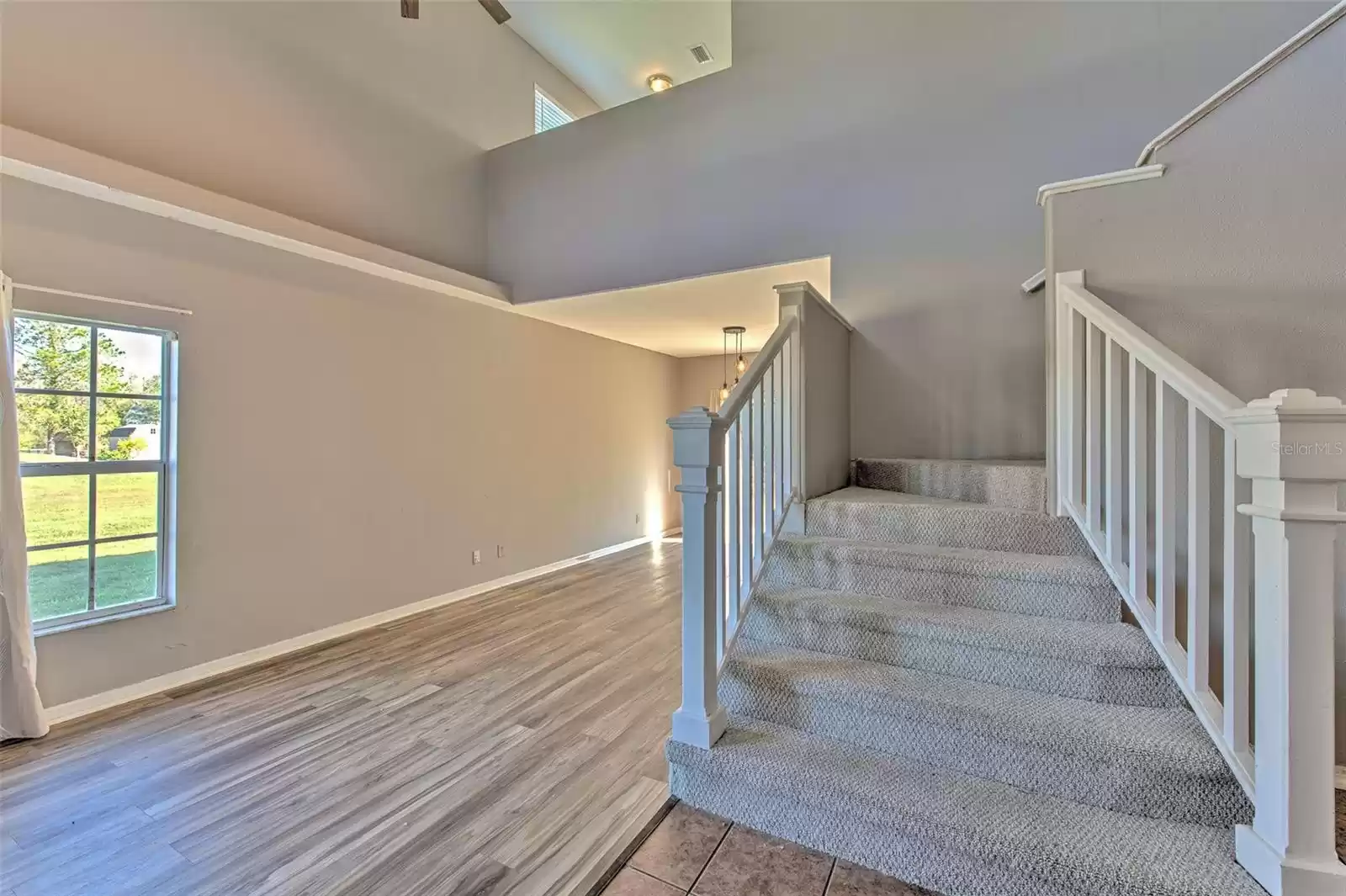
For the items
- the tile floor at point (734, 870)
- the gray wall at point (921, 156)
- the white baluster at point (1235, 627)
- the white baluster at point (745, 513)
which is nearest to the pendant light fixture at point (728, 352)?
the gray wall at point (921, 156)

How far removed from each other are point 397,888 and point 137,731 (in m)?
1.93

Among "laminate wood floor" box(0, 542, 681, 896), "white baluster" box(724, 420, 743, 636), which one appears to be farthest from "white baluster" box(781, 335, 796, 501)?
"laminate wood floor" box(0, 542, 681, 896)

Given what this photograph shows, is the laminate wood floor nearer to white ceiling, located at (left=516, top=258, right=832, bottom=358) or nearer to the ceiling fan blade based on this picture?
white ceiling, located at (left=516, top=258, right=832, bottom=358)

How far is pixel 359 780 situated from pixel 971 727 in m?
2.24

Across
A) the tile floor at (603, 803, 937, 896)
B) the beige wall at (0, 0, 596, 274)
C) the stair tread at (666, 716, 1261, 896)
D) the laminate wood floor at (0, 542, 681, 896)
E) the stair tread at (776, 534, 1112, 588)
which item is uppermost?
the beige wall at (0, 0, 596, 274)

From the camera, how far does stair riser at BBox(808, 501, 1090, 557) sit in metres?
2.19

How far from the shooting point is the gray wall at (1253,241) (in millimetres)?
1778

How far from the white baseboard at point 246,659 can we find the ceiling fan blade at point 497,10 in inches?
213

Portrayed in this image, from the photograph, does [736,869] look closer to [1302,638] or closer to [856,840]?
[856,840]

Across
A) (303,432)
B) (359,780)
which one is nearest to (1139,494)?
(359,780)

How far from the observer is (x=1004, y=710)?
160 centimetres

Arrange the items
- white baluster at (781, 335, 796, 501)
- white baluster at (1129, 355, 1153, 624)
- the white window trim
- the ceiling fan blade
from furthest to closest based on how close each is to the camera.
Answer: the white window trim
the ceiling fan blade
white baluster at (781, 335, 796, 501)
white baluster at (1129, 355, 1153, 624)

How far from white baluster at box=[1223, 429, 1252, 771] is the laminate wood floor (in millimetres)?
1657

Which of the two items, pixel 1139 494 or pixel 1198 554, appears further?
pixel 1139 494
